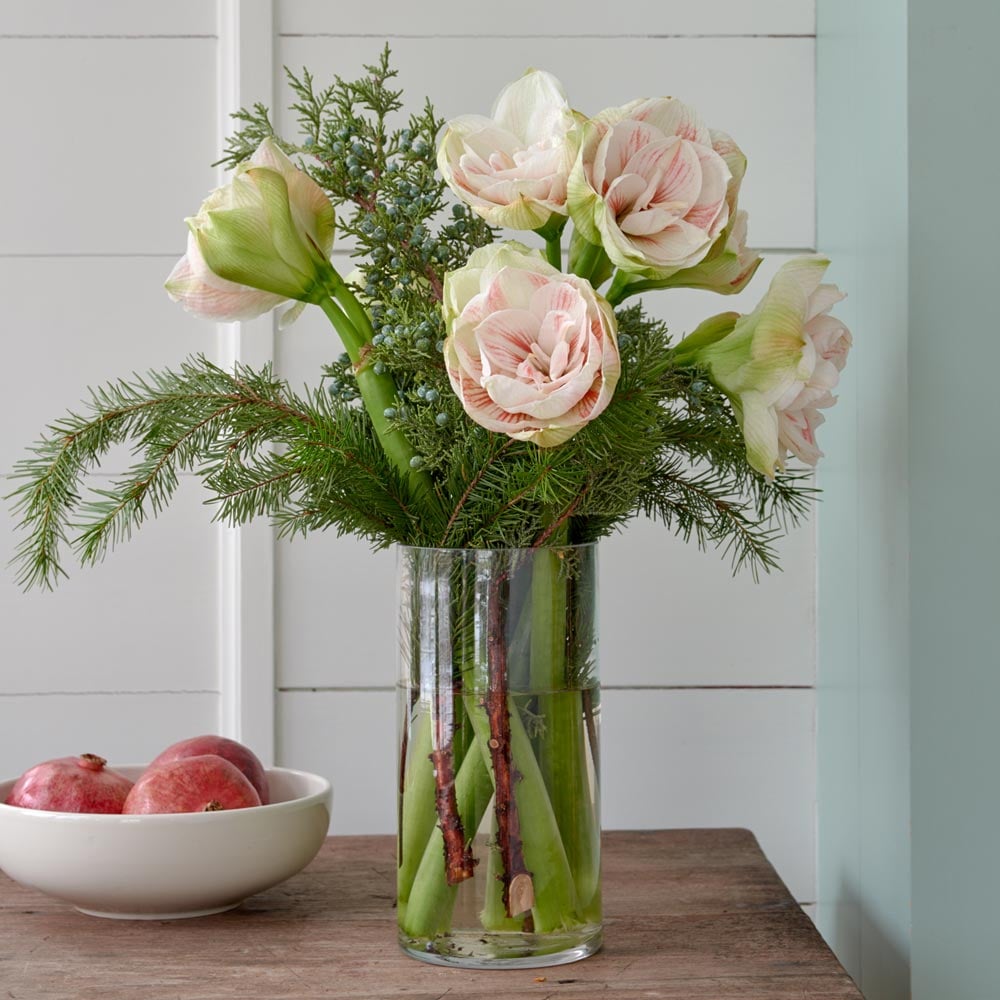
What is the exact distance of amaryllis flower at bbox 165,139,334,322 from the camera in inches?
26.3

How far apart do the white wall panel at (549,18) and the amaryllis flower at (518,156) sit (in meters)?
0.47

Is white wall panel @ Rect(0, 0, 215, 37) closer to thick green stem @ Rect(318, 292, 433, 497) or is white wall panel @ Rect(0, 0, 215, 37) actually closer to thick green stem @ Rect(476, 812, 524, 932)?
thick green stem @ Rect(318, 292, 433, 497)

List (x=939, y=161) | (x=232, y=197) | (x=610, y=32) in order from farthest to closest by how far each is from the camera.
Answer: (x=610, y=32) < (x=939, y=161) < (x=232, y=197)

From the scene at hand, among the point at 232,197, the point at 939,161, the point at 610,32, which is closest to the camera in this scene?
the point at 232,197

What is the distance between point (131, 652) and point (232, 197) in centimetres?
59

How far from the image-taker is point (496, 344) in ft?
1.96

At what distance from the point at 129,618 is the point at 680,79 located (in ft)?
2.43

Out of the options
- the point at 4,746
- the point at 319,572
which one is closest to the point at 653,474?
the point at 319,572

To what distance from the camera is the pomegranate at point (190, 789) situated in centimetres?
78

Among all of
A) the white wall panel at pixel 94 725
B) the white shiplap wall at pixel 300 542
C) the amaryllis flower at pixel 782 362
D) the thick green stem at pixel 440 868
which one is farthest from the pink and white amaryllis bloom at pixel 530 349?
the white wall panel at pixel 94 725

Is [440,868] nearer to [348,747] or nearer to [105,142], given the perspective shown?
[348,747]

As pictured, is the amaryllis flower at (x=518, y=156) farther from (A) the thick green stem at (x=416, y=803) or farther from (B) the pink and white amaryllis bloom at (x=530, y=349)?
(A) the thick green stem at (x=416, y=803)

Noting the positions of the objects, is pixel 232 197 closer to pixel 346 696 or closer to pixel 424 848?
pixel 424 848

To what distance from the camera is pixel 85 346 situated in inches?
43.9
